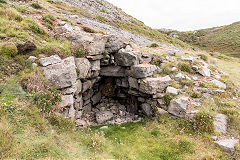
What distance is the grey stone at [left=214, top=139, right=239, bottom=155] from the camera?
27.2ft

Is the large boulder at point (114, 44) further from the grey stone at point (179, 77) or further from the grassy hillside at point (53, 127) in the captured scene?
the grey stone at point (179, 77)

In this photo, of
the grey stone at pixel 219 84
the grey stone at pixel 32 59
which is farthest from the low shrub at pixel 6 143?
the grey stone at pixel 219 84

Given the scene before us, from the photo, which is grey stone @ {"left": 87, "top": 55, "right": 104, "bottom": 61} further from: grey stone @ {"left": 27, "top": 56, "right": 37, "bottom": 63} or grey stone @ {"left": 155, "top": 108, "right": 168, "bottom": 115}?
grey stone @ {"left": 155, "top": 108, "right": 168, "bottom": 115}

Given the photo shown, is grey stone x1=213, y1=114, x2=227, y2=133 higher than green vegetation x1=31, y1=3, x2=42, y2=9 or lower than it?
lower

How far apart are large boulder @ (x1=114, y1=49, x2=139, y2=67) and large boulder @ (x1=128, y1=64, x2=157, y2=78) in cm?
50

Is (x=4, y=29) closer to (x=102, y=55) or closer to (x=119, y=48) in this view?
(x=102, y=55)

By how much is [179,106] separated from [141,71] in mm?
3954

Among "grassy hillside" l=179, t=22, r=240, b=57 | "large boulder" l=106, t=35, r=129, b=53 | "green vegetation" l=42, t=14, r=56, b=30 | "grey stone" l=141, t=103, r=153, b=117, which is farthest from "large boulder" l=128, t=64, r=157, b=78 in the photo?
"grassy hillside" l=179, t=22, r=240, b=57

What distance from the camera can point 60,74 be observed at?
9438mm

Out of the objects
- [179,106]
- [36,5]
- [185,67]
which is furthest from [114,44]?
[36,5]

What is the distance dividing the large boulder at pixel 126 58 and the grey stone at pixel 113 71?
0.74 m

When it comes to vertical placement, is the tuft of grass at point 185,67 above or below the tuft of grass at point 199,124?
above

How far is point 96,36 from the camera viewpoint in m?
13.4

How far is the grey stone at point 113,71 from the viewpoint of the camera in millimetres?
14834
